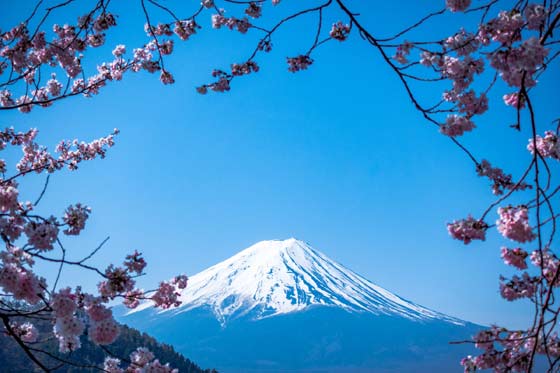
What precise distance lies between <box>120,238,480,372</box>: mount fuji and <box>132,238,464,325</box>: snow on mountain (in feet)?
1.24

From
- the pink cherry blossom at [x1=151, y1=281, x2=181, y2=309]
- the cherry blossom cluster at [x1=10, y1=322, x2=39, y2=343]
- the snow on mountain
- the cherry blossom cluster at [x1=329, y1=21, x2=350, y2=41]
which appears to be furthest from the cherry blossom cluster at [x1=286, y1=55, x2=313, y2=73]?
the snow on mountain

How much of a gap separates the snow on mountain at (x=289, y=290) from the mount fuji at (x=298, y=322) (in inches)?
14.9

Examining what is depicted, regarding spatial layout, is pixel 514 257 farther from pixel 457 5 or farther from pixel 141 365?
pixel 141 365

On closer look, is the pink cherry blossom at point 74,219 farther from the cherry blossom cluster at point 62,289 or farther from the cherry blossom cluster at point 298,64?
the cherry blossom cluster at point 298,64

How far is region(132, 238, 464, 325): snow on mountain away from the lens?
548 feet

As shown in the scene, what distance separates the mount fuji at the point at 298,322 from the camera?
468 ft

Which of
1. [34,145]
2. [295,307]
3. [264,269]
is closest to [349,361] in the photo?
[295,307]

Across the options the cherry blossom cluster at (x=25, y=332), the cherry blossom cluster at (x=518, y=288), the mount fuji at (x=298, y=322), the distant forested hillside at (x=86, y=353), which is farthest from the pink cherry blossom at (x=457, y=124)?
the mount fuji at (x=298, y=322)

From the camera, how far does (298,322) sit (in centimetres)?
15738

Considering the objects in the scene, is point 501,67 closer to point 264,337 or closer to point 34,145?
point 34,145

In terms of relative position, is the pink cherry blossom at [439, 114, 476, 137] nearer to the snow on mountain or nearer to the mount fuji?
the mount fuji

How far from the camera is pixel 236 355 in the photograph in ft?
461

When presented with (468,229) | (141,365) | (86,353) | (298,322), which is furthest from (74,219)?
(298,322)

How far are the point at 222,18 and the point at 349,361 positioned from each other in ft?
500
